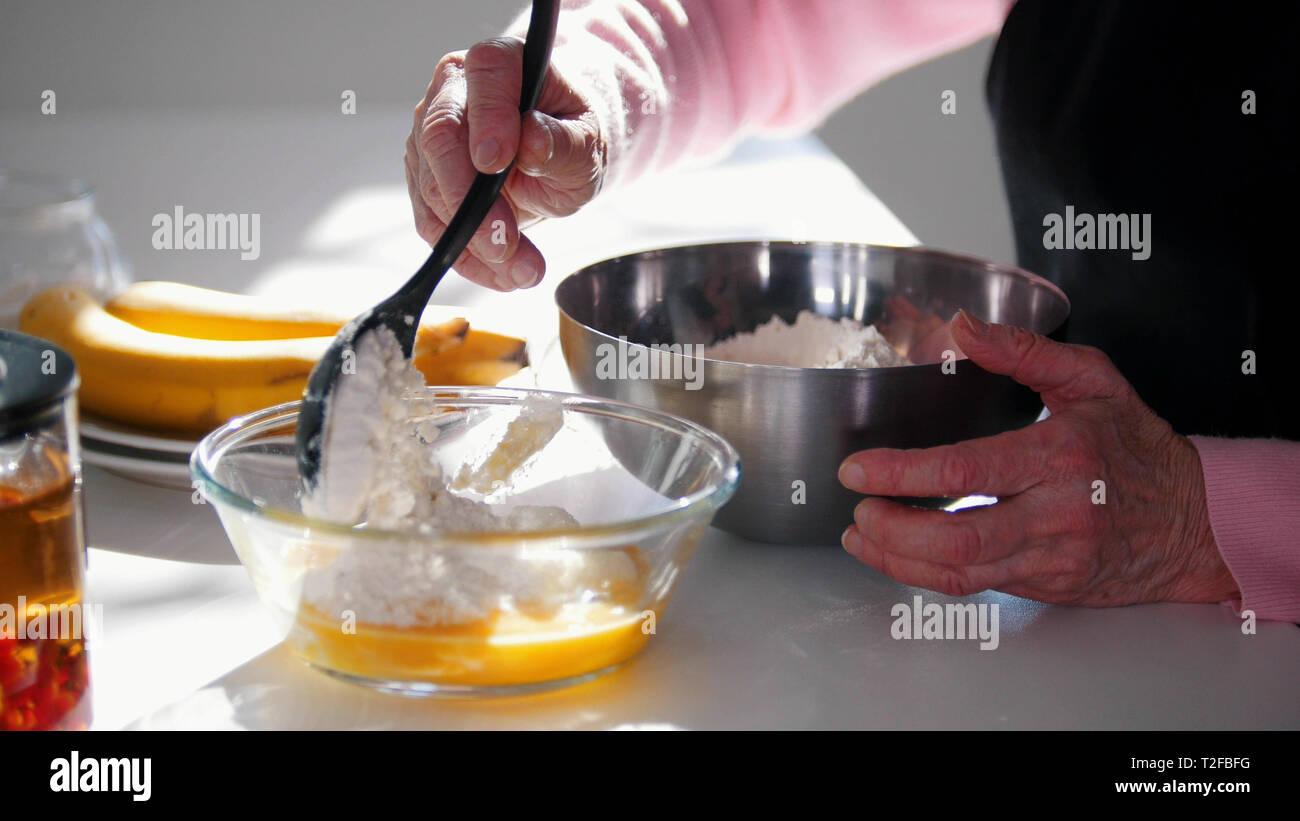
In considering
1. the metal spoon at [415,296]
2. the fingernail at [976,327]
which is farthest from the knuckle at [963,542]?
the metal spoon at [415,296]

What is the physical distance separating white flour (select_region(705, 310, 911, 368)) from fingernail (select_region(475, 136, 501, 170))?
0.83 feet

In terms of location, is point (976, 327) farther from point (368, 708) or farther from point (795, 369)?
point (368, 708)

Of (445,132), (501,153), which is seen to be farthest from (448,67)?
(501,153)

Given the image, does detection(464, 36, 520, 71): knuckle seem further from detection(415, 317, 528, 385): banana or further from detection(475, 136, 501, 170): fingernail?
detection(415, 317, 528, 385): banana

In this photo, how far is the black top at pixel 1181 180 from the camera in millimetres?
1210

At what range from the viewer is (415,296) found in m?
0.91

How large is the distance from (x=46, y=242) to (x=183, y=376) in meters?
0.22

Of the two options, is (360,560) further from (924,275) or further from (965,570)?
(924,275)

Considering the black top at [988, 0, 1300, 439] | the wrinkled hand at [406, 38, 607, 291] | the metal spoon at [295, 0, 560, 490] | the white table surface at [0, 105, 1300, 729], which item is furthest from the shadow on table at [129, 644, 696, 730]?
the black top at [988, 0, 1300, 439]

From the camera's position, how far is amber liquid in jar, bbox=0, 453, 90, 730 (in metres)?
0.64

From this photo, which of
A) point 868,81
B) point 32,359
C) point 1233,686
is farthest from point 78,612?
point 868,81

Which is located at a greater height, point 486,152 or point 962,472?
point 486,152

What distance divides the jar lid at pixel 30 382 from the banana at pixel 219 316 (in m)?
0.55

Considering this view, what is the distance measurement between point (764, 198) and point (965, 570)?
1.57 meters
